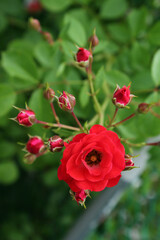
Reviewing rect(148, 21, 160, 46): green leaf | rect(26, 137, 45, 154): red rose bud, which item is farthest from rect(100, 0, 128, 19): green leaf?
rect(26, 137, 45, 154): red rose bud

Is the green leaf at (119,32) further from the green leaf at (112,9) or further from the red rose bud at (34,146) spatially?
the red rose bud at (34,146)

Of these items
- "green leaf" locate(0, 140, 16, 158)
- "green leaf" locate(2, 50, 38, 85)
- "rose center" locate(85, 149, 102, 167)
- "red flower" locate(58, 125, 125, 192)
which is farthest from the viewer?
"green leaf" locate(0, 140, 16, 158)

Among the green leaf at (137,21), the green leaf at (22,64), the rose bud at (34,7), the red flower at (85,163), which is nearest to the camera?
the red flower at (85,163)

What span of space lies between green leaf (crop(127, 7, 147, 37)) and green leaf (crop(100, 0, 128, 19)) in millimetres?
87

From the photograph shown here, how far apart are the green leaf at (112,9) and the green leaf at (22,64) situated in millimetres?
449

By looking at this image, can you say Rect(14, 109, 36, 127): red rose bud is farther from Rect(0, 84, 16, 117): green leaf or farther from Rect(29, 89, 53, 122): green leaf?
Rect(0, 84, 16, 117): green leaf

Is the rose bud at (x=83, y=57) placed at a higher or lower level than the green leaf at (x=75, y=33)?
lower

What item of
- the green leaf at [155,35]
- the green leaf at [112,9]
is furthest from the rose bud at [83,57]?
the green leaf at [112,9]

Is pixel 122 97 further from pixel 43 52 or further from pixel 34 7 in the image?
pixel 34 7

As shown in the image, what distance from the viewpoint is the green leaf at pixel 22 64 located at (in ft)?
3.45

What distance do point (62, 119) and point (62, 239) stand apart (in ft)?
4.90

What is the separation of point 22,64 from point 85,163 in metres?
0.58

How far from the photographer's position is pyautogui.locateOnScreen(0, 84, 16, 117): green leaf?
1.03m

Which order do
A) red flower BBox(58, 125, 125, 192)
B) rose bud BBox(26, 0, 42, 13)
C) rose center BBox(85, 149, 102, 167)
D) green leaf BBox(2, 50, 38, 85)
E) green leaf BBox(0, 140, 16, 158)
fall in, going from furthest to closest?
1. rose bud BBox(26, 0, 42, 13)
2. green leaf BBox(0, 140, 16, 158)
3. green leaf BBox(2, 50, 38, 85)
4. rose center BBox(85, 149, 102, 167)
5. red flower BBox(58, 125, 125, 192)
